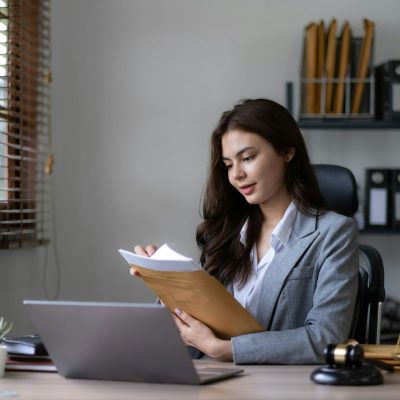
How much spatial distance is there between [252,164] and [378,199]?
1.66 metres

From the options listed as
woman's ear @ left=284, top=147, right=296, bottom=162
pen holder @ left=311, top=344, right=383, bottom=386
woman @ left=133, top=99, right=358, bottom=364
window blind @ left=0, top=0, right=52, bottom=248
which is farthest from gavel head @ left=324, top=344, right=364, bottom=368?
window blind @ left=0, top=0, right=52, bottom=248

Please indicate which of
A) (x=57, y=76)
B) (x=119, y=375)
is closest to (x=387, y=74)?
(x=57, y=76)

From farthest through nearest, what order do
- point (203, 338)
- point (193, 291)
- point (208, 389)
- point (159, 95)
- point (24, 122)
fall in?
point (159, 95)
point (24, 122)
point (203, 338)
point (193, 291)
point (208, 389)

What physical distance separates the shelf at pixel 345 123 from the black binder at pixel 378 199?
19 centimetres

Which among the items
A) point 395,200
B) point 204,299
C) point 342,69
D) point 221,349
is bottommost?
point 221,349

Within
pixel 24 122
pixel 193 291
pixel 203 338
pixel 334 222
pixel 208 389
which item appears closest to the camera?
pixel 208 389

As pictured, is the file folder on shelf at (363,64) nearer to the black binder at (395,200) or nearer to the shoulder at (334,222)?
the black binder at (395,200)

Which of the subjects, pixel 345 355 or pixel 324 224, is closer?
pixel 345 355

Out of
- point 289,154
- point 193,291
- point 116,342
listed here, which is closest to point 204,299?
point 193,291

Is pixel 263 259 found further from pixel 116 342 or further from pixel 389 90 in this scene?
pixel 389 90

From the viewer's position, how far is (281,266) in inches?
84.8

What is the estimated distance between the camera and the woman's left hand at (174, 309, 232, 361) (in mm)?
1889

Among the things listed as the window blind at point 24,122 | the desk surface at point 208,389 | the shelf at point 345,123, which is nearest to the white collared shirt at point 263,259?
the desk surface at point 208,389

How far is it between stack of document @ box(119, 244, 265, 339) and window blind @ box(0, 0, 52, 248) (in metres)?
1.38
